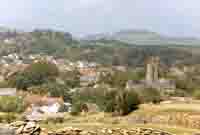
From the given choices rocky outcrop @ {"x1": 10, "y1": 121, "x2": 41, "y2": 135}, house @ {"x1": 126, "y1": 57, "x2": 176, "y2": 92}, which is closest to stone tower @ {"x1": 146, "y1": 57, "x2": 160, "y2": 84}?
house @ {"x1": 126, "y1": 57, "x2": 176, "y2": 92}

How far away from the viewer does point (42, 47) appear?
190 metres

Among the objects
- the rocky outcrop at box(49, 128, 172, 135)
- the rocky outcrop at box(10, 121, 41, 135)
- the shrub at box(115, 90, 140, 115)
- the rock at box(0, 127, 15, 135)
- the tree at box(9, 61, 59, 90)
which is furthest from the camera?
the tree at box(9, 61, 59, 90)

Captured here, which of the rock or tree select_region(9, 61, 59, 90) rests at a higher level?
the rock

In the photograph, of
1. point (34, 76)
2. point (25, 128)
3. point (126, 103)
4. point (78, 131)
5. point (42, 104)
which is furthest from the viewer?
point (34, 76)

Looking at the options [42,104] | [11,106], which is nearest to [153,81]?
[42,104]

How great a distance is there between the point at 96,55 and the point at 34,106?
418ft

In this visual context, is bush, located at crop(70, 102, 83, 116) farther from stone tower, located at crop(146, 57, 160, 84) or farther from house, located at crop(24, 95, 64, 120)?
stone tower, located at crop(146, 57, 160, 84)

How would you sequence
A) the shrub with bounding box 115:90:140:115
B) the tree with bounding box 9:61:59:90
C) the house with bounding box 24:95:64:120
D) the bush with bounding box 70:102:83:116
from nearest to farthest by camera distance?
the shrub with bounding box 115:90:140:115, the bush with bounding box 70:102:83:116, the house with bounding box 24:95:64:120, the tree with bounding box 9:61:59:90

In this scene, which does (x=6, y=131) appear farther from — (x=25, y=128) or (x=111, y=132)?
(x=111, y=132)

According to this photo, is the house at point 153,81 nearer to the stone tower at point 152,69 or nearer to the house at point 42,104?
the stone tower at point 152,69

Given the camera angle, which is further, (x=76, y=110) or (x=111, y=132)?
(x=76, y=110)

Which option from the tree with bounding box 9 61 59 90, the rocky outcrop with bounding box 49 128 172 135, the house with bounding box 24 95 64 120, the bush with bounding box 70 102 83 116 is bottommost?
the house with bounding box 24 95 64 120

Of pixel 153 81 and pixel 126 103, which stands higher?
pixel 126 103

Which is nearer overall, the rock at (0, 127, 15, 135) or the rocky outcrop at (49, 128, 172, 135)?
the rock at (0, 127, 15, 135)
